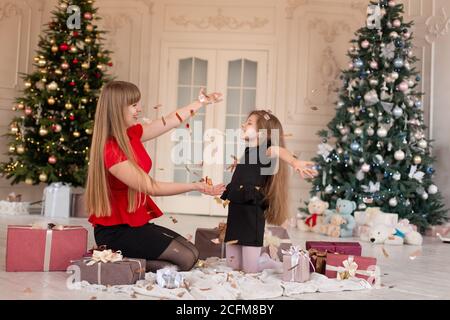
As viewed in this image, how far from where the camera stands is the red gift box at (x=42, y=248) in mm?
3160

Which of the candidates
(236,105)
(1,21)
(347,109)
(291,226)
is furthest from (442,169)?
(1,21)

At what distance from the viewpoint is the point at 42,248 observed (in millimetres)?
3205

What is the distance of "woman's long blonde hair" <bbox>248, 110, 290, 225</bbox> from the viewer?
11.3ft

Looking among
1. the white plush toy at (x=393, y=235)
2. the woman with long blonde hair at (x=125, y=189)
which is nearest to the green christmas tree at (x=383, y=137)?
the white plush toy at (x=393, y=235)

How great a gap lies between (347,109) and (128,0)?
142 inches

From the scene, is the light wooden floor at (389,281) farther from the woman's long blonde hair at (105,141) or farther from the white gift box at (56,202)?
the white gift box at (56,202)

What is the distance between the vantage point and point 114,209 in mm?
3127

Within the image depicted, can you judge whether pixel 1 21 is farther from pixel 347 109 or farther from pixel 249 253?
pixel 249 253

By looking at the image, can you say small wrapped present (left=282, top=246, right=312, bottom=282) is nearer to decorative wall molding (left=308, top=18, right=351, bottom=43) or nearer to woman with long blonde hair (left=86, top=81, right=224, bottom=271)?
woman with long blonde hair (left=86, top=81, right=224, bottom=271)

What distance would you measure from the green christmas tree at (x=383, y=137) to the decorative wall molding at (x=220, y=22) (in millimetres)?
1906

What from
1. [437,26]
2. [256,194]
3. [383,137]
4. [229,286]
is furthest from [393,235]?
[229,286]

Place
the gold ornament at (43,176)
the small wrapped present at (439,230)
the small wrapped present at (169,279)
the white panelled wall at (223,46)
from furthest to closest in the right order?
the white panelled wall at (223,46) → the gold ornament at (43,176) → the small wrapped present at (439,230) → the small wrapped present at (169,279)

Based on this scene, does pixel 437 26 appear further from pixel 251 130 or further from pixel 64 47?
pixel 251 130

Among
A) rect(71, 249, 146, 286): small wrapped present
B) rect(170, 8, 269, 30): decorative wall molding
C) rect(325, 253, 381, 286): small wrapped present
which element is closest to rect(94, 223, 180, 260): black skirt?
rect(71, 249, 146, 286): small wrapped present
